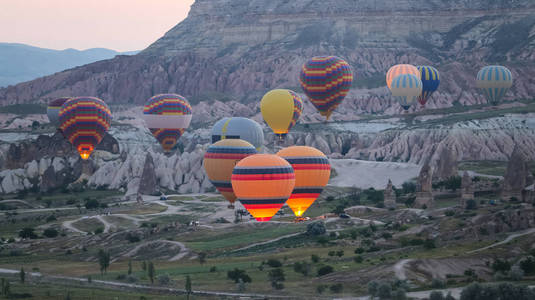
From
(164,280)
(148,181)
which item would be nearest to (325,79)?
(148,181)

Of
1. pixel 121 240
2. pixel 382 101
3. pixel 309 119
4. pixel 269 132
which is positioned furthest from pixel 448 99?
pixel 121 240

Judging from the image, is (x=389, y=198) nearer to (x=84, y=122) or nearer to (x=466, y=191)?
(x=466, y=191)

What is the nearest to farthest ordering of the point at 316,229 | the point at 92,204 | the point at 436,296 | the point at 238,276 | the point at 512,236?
the point at 436,296 → the point at 238,276 → the point at 512,236 → the point at 316,229 → the point at 92,204

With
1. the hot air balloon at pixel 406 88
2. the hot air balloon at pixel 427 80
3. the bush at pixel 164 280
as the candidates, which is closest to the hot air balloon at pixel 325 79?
the hot air balloon at pixel 406 88

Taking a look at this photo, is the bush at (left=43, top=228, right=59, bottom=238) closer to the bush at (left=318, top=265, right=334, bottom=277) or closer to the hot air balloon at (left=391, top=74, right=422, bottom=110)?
the bush at (left=318, top=265, right=334, bottom=277)

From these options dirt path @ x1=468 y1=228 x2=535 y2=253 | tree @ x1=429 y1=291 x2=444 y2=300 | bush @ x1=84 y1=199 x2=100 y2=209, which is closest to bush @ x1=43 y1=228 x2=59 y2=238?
bush @ x1=84 y1=199 x2=100 y2=209

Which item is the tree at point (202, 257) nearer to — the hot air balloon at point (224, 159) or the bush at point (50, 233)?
the hot air balloon at point (224, 159)
